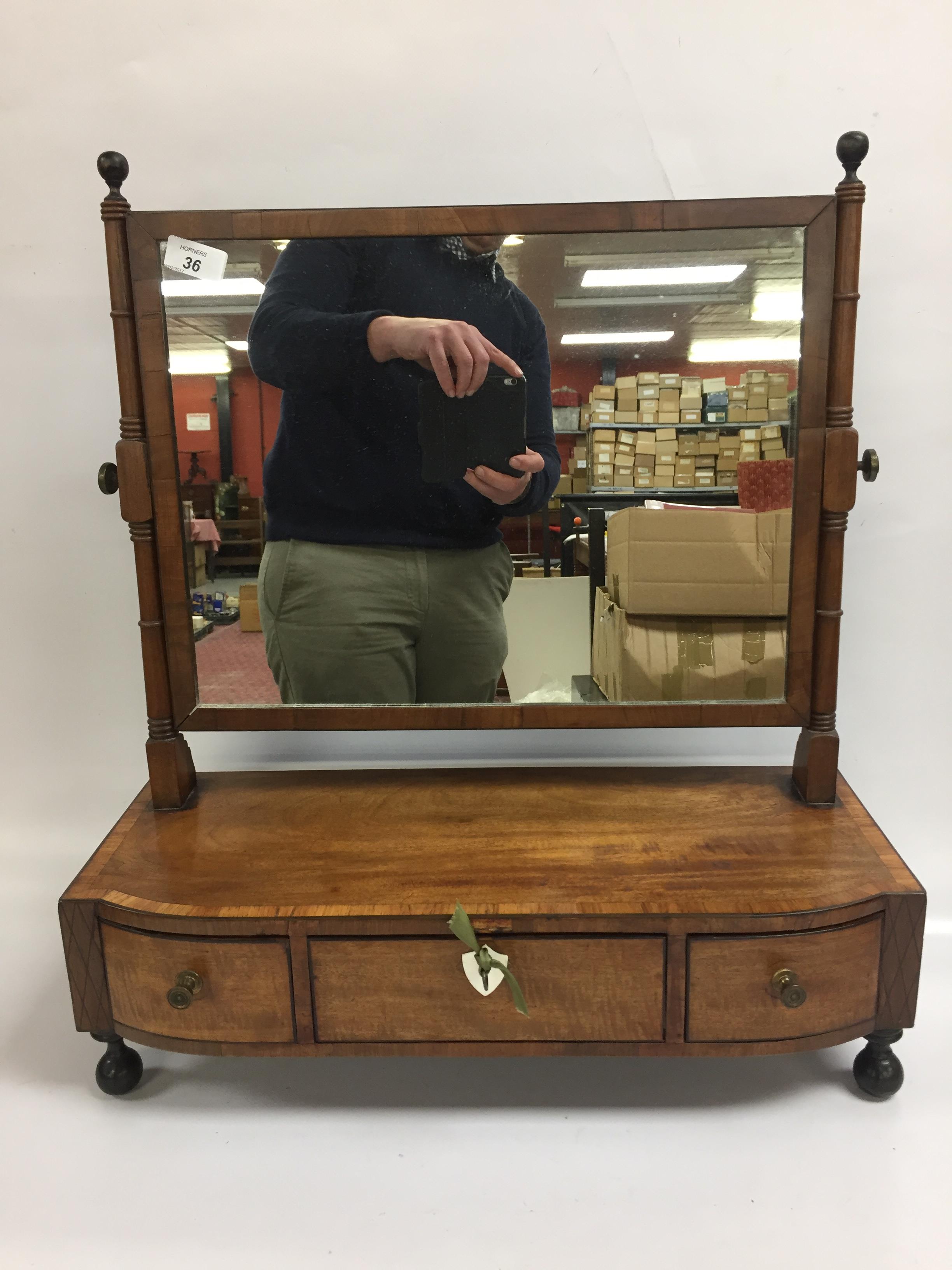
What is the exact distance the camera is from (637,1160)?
1147 mm

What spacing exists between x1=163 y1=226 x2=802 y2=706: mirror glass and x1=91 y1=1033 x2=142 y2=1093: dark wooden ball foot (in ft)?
1.68

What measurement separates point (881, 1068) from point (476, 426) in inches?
41.7

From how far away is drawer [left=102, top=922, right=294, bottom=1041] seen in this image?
1132 mm

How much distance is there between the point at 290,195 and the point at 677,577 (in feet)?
2.94

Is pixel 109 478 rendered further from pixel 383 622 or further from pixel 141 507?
pixel 383 622

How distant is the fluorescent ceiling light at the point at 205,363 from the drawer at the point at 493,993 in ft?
2.63

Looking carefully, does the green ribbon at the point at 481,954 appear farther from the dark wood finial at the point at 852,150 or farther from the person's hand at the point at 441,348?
the dark wood finial at the point at 852,150

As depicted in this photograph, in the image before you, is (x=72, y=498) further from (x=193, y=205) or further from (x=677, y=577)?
(x=677, y=577)

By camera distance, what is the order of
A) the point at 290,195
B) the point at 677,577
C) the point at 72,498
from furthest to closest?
the point at 72,498, the point at 290,195, the point at 677,577

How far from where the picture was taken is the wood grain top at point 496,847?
3.69ft

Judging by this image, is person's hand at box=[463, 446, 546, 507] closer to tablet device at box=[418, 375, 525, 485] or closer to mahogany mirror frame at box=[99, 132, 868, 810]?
tablet device at box=[418, 375, 525, 485]

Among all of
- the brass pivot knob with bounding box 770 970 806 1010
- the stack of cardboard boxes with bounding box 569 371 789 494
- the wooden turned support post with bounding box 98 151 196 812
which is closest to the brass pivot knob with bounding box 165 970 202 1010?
the wooden turned support post with bounding box 98 151 196 812

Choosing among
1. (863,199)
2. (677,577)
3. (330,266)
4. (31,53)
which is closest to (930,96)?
(863,199)

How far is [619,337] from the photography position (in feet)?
4.17
